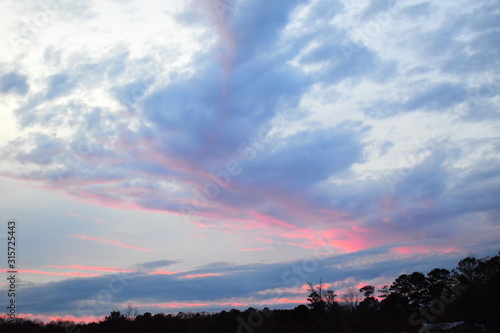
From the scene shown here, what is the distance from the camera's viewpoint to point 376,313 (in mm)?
89250

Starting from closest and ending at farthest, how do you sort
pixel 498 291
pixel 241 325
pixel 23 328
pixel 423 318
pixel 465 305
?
1. pixel 498 291
2. pixel 465 305
3. pixel 423 318
4. pixel 241 325
5. pixel 23 328

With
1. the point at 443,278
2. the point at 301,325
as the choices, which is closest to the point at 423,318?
the point at 443,278

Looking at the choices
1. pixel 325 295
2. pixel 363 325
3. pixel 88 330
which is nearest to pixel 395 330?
pixel 363 325

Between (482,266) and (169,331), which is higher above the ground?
(482,266)

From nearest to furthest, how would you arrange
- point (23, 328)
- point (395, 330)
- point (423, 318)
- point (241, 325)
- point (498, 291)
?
point (498, 291)
point (395, 330)
point (423, 318)
point (241, 325)
point (23, 328)

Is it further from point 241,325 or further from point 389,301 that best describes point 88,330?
point 389,301

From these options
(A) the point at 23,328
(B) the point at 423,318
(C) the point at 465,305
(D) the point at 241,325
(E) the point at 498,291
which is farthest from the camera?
(A) the point at 23,328

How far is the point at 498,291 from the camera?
65750 millimetres

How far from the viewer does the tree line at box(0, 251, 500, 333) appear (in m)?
69.7

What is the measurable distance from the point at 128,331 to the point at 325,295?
5133 centimetres

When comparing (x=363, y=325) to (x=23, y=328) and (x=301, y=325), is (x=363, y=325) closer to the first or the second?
(x=301, y=325)

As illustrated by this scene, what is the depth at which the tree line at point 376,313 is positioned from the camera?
69700 mm

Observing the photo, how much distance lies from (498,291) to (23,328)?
10260cm

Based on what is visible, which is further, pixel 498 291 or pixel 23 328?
pixel 23 328
